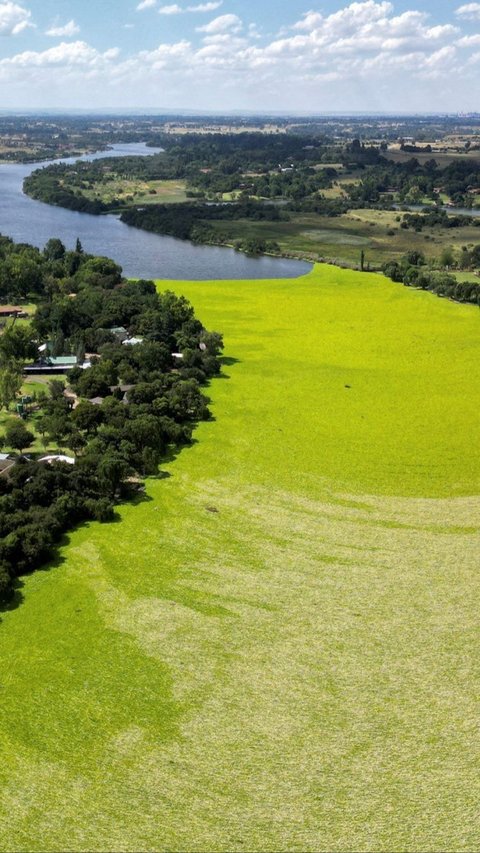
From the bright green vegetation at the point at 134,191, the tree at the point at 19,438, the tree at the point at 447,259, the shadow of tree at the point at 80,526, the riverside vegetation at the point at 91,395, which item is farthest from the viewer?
the bright green vegetation at the point at 134,191

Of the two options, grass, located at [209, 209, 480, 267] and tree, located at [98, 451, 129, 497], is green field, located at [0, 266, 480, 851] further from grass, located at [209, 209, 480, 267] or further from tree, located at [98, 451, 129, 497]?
Answer: grass, located at [209, 209, 480, 267]

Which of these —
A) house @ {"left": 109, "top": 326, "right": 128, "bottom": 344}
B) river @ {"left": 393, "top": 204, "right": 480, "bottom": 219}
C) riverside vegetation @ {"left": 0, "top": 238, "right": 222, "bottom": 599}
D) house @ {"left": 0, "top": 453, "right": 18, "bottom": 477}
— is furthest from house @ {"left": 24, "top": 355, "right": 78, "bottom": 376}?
river @ {"left": 393, "top": 204, "right": 480, "bottom": 219}

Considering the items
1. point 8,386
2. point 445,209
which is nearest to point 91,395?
point 8,386

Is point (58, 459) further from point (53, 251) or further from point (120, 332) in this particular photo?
point (53, 251)

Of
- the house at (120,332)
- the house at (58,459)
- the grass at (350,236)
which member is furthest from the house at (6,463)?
the grass at (350,236)

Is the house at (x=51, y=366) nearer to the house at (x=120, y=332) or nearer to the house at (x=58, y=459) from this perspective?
the house at (x=120, y=332)

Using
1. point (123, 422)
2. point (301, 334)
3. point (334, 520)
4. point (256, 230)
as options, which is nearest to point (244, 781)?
point (334, 520)
